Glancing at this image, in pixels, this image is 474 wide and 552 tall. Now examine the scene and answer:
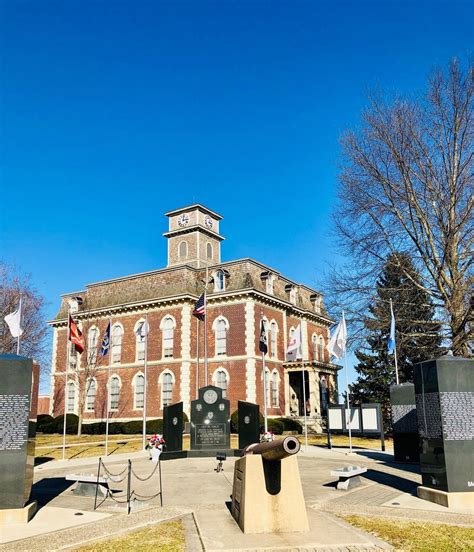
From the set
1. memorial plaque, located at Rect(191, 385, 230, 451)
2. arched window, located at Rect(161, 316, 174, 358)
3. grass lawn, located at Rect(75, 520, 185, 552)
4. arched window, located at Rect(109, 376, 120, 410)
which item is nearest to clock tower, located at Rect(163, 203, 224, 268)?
arched window, located at Rect(161, 316, 174, 358)

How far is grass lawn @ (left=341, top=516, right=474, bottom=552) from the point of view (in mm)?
7422

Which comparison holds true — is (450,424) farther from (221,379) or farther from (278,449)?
(221,379)

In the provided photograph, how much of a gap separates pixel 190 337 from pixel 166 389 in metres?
4.09

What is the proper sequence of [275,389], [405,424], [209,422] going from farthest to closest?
1. [275,389]
2. [209,422]
3. [405,424]

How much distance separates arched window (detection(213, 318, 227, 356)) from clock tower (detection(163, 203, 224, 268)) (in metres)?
6.84

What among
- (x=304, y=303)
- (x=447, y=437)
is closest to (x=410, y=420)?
(x=447, y=437)

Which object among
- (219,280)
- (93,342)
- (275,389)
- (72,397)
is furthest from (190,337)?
(72,397)

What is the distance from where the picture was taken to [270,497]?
26.9 feet

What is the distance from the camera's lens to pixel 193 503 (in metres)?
11.0

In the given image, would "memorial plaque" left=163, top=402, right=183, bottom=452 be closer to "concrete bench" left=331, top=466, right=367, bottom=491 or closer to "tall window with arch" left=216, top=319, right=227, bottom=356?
"concrete bench" left=331, top=466, right=367, bottom=491

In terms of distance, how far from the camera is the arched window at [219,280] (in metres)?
38.2

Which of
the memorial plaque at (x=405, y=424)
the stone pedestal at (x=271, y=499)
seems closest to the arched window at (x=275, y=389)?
the memorial plaque at (x=405, y=424)

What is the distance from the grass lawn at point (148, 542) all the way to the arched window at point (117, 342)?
107ft

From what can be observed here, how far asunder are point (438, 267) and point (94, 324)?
27.8m
